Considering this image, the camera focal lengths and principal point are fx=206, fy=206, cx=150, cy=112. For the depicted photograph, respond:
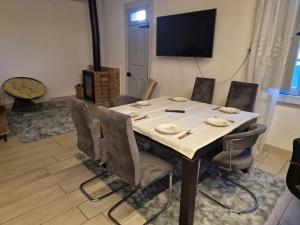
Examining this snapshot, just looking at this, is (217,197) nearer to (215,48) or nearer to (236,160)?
(236,160)

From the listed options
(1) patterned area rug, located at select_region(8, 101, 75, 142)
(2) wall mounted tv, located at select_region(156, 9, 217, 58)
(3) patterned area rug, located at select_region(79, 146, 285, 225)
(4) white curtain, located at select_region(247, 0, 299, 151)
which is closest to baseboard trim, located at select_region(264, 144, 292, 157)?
(4) white curtain, located at select_region(247, 0, 299, 151)

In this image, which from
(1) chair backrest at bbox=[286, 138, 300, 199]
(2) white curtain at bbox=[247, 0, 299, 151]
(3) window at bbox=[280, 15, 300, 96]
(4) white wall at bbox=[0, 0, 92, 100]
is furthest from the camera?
(4) white wall at bbox=[0, 0, 92, 100]

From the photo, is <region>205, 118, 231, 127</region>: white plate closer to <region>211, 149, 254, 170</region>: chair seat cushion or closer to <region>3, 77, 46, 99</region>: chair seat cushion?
<region>211, 149, 254, 170</region>: chair seat cushion

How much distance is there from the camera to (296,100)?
2.63 m

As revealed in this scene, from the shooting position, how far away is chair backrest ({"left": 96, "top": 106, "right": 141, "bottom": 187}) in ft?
4.70

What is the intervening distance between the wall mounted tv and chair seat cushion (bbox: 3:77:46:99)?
9.85 ft

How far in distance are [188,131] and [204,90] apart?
1.69m

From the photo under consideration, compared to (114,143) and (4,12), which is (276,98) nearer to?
(114,143)

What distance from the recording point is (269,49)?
105 inches

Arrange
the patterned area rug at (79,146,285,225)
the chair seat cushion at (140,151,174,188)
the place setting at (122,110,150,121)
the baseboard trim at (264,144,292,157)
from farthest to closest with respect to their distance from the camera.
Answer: the baseboard trim at (264,144,292,157) < the place setting at (122,110,150,121) < the patterned area rug at (79,146,285,225) < the chair seat cushion at (140,151,174,188)

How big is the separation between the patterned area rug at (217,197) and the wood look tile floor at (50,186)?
0.47 ft

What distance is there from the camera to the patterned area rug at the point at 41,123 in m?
3.40

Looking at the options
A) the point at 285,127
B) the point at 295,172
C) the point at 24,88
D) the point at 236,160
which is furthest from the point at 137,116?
the point at 24,88

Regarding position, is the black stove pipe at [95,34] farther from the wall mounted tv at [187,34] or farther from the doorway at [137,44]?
the wall mounted tv at [187,34]
